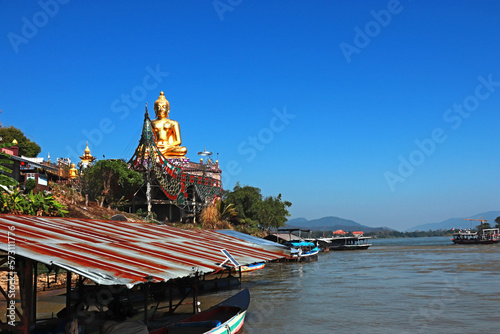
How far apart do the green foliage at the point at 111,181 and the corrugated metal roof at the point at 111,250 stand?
24071mm

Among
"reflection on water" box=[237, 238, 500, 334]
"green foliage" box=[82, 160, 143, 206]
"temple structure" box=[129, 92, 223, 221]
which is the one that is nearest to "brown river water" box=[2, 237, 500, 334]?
"reflection on water" box=[237, 238, 500, 334]

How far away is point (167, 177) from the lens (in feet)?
136

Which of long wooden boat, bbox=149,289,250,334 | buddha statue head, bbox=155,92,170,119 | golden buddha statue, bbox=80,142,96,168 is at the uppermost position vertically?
buddha statue head, bbox=155,92,170,119

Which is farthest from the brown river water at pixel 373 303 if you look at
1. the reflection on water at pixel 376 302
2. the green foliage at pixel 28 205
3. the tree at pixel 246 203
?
the tree at pixel 246 203

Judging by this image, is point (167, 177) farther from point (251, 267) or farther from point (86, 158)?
point (86, 158)

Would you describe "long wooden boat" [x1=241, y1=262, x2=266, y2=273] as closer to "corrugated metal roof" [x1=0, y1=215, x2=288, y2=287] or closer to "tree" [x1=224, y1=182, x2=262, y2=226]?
"corrugated metal roof" [x1=0, y1=215, x2=288, y2=287]

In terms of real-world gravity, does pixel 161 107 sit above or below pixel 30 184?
above

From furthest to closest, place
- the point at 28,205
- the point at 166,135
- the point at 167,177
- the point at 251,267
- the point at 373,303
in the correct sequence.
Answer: the point at 166,135 < the point at 167,177 < the point at 251,267 < the point at 28,205 < the point at 373,303

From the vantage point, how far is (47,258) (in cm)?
815

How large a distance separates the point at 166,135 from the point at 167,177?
10.7 meters

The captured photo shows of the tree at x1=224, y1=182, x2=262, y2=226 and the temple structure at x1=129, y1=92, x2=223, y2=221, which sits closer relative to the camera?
the temple structure at x1=129, y1=92, x2=223, y2=221

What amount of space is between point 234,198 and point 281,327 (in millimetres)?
47274

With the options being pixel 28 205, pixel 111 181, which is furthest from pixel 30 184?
pixel 111 181

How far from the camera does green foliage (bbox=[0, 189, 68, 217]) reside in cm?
1917
